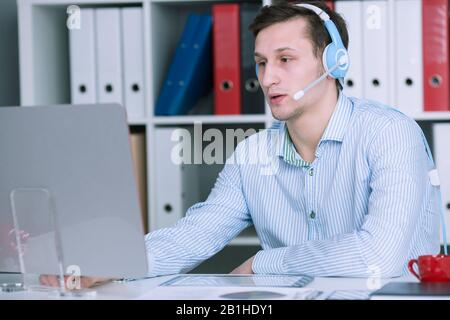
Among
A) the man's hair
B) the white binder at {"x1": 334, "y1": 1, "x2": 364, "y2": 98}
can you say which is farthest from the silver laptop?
the white binder at {"x1": 334, "y1": 1, "x2": 364, "y2": 98}

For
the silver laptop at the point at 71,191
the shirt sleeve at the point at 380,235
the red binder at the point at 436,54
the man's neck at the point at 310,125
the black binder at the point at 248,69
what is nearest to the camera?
the silver laptop at the point at 71,191

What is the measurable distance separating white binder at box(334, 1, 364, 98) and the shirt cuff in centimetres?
93

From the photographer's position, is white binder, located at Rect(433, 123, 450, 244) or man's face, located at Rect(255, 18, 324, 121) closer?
man's face, located at Rect(255, 18, 324, 121)

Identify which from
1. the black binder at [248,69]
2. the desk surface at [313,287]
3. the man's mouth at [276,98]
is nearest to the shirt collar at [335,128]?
the man's mouth at [276,98]

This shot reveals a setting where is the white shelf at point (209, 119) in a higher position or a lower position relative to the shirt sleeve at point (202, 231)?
higher

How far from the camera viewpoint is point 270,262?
1.43 m

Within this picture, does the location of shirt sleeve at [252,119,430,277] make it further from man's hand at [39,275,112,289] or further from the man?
man's hand at [39,275,112,289]

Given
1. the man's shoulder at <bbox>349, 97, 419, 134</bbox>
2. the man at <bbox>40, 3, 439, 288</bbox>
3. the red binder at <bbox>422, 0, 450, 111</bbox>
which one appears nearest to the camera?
the man at <bbox>40, 3, 439, 288</bbox>

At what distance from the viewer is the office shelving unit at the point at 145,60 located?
233 centimetres

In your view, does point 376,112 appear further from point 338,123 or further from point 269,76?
Answer: point 269,76

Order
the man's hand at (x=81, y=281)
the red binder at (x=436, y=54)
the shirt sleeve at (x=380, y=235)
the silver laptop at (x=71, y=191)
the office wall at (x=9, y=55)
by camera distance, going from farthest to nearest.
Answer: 1. the office wall at (x=9, y=55)
2. the red binder at (x=436, y=54)
3. the shirt sleeve at (x=380, y=235)
4. the man's hand at (x=81, y=281)
5. the silver laptop at (x=71, y=191)

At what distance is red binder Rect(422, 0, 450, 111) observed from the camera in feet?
7.13

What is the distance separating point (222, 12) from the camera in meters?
2.29

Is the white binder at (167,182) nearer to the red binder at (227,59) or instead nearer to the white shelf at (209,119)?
the white shelf at (209,119)
